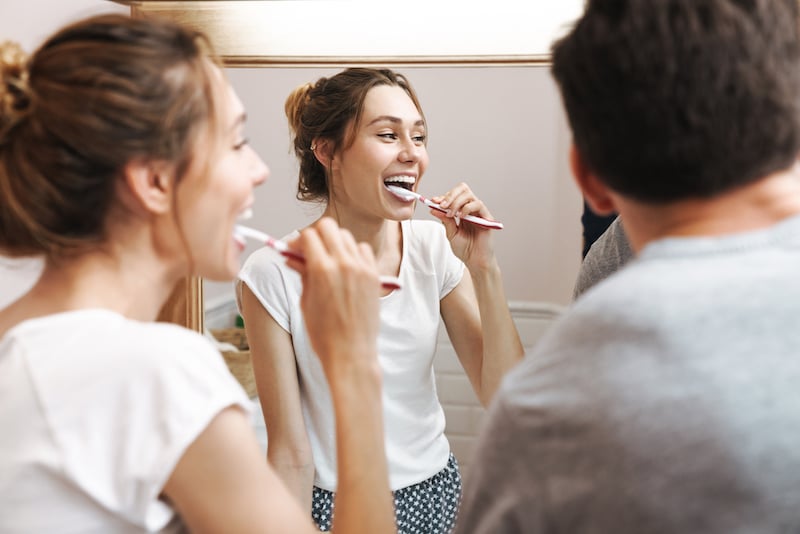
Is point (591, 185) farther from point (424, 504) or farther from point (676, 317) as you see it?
point (424, 504)

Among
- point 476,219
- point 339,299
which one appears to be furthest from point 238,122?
point 476,219

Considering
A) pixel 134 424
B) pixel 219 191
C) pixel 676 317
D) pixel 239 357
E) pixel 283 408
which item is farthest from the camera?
pixel 239 357

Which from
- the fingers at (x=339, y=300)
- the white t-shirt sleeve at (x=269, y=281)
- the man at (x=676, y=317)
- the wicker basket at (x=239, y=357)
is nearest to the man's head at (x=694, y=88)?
the man at (x=676, y=317)

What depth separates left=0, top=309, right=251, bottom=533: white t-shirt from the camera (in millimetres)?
583

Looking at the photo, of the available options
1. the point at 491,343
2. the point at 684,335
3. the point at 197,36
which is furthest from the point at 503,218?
the point at 684,335

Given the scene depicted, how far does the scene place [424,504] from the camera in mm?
985

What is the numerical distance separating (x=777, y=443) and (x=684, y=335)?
0.25ft

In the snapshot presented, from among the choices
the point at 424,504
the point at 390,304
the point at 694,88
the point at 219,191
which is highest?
the point at 694,88

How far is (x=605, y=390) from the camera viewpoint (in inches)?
18.9

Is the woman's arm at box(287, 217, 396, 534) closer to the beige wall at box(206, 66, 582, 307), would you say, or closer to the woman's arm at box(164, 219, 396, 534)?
the woman's arm at box(164, 219, 396, 534)

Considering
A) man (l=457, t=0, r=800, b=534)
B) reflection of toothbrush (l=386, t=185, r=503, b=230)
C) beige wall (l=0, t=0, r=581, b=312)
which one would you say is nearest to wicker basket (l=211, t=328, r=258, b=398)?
beige wall (l=0, t=0, r=581, b=312)

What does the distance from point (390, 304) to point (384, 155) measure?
0.63 feet

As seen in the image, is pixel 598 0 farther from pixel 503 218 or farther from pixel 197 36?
pixel 503 218

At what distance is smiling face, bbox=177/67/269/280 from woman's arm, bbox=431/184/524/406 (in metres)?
0.36
